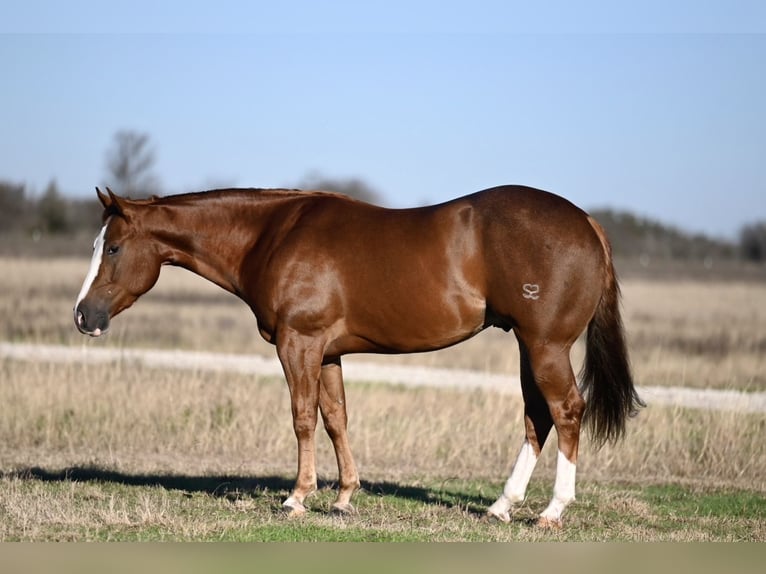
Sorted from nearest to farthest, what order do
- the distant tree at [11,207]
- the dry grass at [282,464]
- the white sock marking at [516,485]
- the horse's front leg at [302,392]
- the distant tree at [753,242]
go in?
the dry grass at [282,464] → the white sock marking at [516,485] → the horse's front leg at [302,392] → the distant tree at [11,207] → the distant tree at [753,242]

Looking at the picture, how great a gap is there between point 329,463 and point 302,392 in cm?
326

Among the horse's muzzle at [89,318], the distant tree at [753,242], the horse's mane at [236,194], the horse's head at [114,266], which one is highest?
the distant tree at [753,242]

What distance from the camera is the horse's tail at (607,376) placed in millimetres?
7926

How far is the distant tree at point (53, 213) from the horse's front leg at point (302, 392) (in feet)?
161

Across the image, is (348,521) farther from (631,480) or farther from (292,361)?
(631,480)

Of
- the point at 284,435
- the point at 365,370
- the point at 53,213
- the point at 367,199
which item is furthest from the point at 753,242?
the point at 284,435

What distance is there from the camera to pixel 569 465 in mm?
7523

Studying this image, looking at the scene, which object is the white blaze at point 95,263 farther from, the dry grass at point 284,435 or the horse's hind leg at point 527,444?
the horse's hind leg at point 527,444

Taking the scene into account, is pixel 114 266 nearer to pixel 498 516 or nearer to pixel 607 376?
pixel 498 516

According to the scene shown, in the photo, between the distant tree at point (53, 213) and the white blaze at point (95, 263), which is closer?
the white blaze at point (95, 263)

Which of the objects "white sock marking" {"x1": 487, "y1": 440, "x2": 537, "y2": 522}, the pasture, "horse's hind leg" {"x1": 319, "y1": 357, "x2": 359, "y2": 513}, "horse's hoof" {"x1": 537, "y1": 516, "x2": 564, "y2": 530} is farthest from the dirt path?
"horse's hind leg" {"x1": 319, "y1": 357, "x2": 359, "y2": 513}

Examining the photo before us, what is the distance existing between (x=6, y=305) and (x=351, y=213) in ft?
70.0

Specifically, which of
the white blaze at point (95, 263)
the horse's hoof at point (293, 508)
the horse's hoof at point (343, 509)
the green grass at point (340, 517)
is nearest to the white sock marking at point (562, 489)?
the green grass at point (340, 517)

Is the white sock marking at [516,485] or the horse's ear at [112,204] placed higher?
the horse's ear at [112,204]
